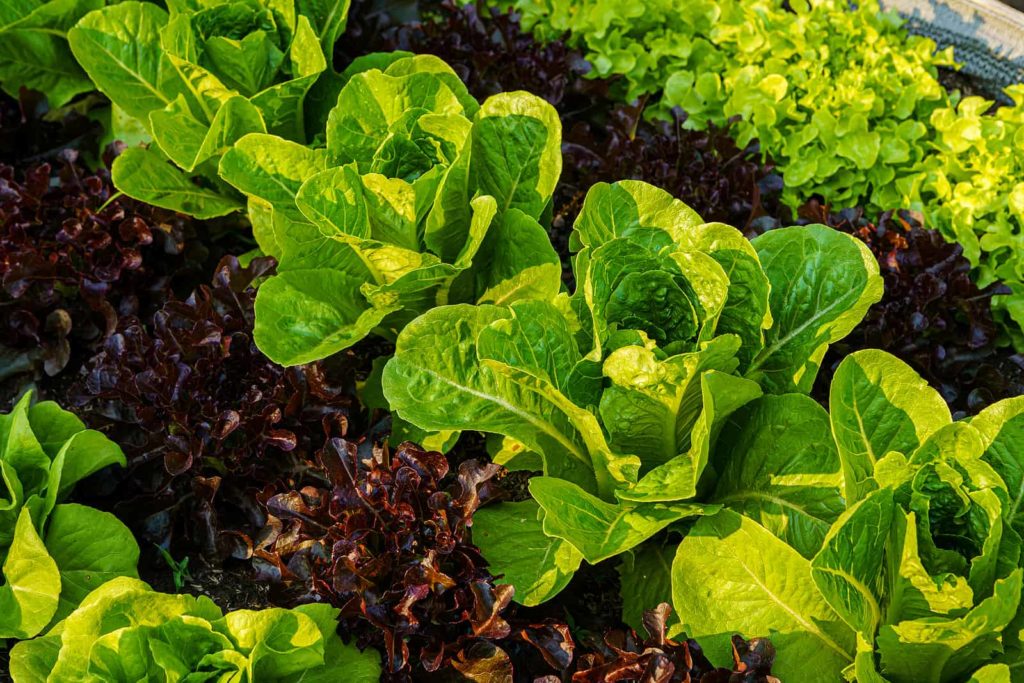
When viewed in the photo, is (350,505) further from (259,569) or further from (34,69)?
(34,69)

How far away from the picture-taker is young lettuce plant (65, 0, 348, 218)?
2.91 metres

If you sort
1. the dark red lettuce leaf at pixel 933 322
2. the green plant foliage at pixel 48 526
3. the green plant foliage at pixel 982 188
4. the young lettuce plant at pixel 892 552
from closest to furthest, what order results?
1. the young lettuce plant at pixel 892 552
2. the green plant foliage at pixel 48 526
3. the dark red lettuce leaf at pixel 933 322
4. the green plant foliage at pixel 982 188

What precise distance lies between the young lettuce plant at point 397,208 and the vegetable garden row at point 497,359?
0.01 meters

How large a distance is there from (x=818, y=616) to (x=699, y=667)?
0.28 meters

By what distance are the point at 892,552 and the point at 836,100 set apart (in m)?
2.09

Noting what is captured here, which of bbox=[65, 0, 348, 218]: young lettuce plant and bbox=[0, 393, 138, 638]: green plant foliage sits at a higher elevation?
bbox=[65, 0, 348, 218]: young lettuce plant

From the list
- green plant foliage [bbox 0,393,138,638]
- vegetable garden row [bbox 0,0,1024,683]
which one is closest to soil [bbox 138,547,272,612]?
vegetable garden row [bbox 0,0,1024,683]

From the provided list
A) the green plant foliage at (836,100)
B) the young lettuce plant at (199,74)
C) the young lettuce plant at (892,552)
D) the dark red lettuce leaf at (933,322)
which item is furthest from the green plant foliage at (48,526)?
the green plant foliage at (836,100)

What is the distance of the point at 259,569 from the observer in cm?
243

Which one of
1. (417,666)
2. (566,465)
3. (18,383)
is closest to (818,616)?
(566,465)

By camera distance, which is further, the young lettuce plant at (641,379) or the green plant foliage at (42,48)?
the green plant foliage at (42,48)

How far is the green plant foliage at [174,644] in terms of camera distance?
6.46 ft

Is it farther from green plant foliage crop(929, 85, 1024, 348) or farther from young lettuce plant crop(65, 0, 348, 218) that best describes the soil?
green plant foliage crop(929, 85, 1024, 348)

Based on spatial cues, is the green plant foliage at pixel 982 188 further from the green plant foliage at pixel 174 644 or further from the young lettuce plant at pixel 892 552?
the green plant foliage at pixel 174 644
